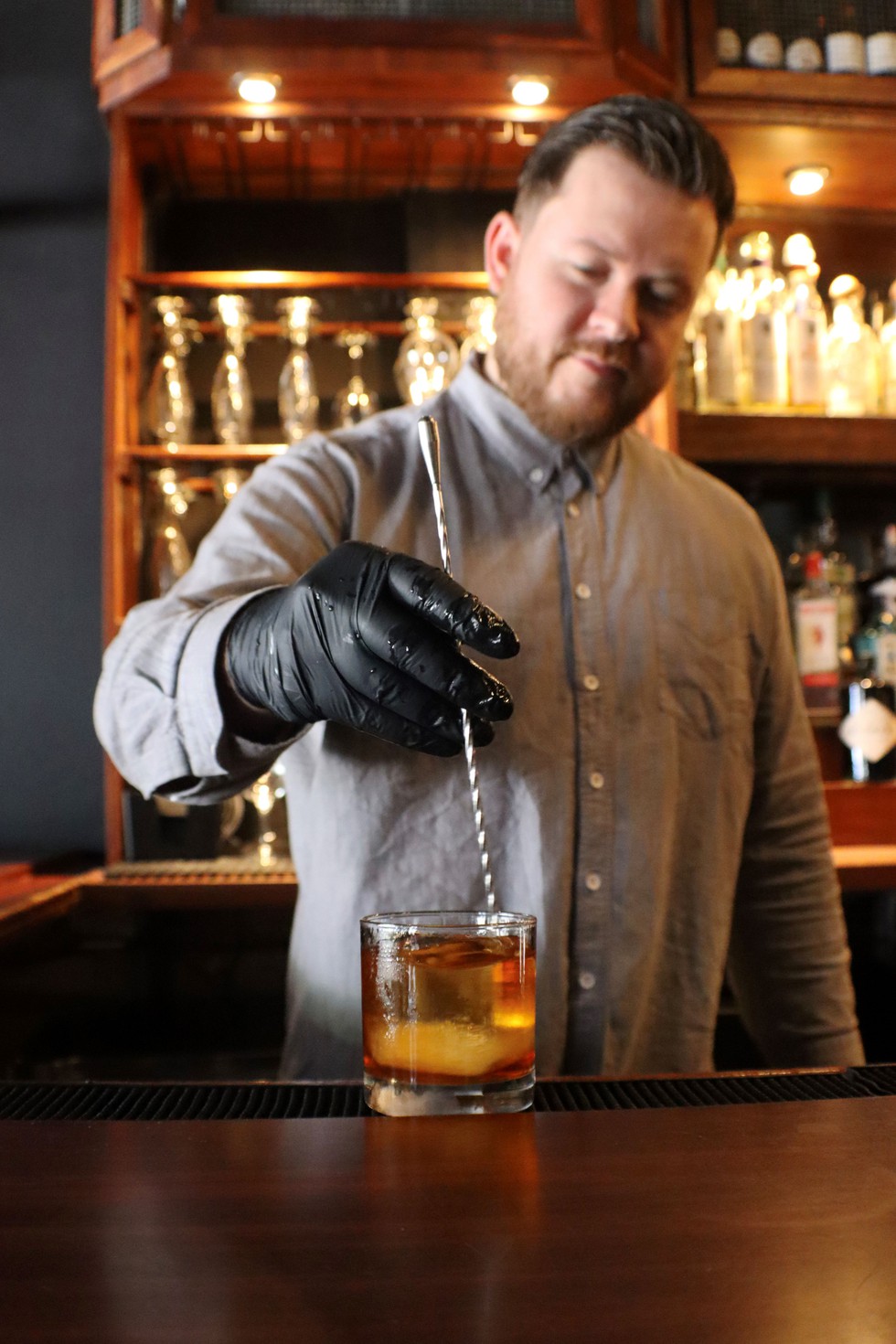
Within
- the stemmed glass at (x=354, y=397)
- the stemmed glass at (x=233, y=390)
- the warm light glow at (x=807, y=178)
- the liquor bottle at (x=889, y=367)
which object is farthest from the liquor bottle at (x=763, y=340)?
the stemmed glass at (x=233, y=390)

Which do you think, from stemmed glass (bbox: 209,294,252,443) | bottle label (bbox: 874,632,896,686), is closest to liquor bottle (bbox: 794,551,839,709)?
bottle label (bbox: 874,632,896,686)

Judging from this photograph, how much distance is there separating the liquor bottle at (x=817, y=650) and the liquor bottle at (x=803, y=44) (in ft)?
3.07

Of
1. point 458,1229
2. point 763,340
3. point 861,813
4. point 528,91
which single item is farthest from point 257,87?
point 458,1229

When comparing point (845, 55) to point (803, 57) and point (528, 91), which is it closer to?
point (803, 57)

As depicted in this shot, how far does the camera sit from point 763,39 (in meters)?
2.12

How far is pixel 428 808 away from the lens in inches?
45.0

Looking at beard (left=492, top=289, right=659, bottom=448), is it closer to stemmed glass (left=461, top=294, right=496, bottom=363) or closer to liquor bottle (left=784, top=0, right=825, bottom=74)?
stemmed glass (left=461, top=294, right=496, bottom=363)

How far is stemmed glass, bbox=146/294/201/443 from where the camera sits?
217cm

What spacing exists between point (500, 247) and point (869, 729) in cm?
125

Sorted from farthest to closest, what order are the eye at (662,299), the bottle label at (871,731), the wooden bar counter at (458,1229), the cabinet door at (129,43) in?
the bottle label at (871,731)
the cabinet door at (129,43)
the eye at (662,299)
the wooden bar counter at (458,1229)

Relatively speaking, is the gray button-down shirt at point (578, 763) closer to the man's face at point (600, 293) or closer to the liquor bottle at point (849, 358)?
the man's face at point (600, 293)

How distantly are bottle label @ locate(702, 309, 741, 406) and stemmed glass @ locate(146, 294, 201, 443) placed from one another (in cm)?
94

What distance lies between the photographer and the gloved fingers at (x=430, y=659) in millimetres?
764

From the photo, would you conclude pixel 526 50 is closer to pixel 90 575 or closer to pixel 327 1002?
pixel 90 575
